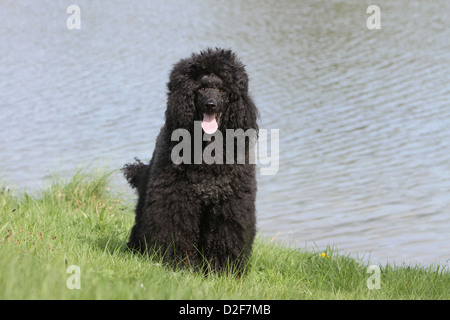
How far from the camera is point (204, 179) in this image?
17.3ft

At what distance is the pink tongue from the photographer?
204 inches

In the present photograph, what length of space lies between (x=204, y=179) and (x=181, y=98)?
733 mm

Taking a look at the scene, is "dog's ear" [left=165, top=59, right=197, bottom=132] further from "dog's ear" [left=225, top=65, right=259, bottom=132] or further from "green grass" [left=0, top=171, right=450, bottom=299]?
"green grass" [left=0, top=171, right=450, bottom=299]

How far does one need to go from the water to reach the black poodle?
192cm

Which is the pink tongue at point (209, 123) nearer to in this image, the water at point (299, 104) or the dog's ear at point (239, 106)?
the dog's ear at point (239, 106)

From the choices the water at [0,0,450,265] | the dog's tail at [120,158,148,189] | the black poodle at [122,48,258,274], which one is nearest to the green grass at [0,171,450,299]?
the black poodle at [122,48,258,274]

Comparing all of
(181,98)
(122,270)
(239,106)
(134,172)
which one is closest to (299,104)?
(134,172)

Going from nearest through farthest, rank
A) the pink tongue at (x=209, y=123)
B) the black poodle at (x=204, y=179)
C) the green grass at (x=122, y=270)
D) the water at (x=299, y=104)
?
the green grass at (x=122, y=270)
the pink tongue at (x=209, y=123)
the black poodle at (x=204, y=179)
the water at (x=299, y=104)

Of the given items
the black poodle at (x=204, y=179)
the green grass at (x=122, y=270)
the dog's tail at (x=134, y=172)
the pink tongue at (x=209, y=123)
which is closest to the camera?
the green grass at (x=122, y=270)

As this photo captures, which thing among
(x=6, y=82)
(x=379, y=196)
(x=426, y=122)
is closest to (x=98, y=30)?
(x=6, y=82)

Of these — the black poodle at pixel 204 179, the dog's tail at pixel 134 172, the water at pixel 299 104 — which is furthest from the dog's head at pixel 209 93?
Answer: the water at pixel 299 104

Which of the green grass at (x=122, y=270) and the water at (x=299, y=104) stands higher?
the water at (x=299, y=104)

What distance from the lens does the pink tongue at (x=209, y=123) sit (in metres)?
5.17
